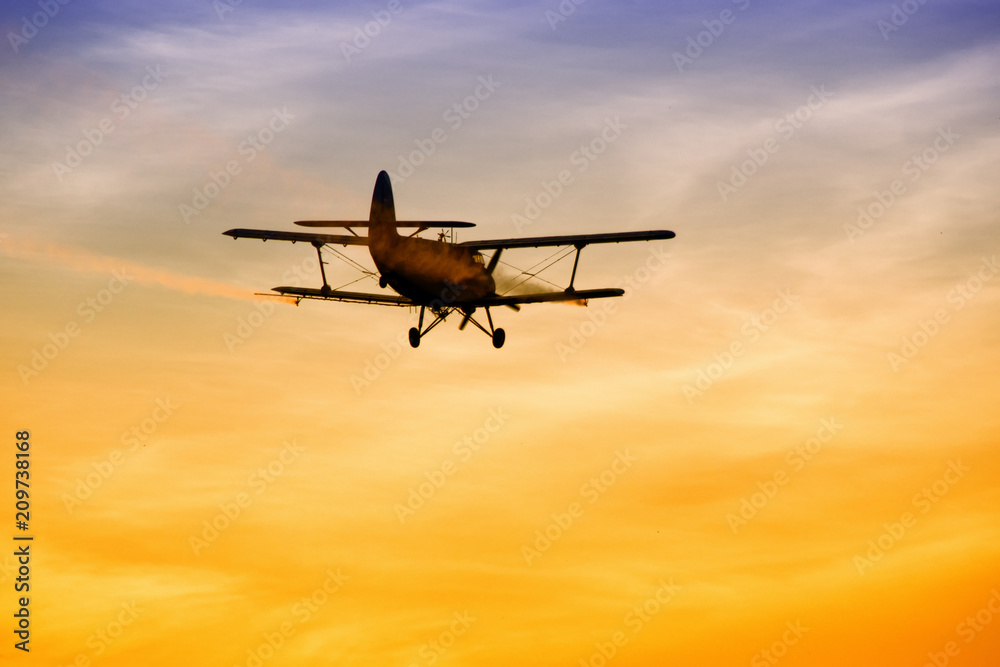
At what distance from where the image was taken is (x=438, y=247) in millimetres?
61188

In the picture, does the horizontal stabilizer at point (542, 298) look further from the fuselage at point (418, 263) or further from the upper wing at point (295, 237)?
the upper wing at point (295, 237)

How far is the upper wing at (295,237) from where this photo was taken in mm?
61503

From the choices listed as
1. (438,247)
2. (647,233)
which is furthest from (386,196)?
(647,233)

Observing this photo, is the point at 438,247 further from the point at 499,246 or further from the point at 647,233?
the point at 647,233

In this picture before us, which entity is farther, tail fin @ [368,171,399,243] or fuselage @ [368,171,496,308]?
tail fin @ [368,171,399,243]

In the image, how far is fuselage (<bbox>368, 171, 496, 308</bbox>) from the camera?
60094 millimetres

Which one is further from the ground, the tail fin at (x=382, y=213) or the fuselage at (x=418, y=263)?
the tail fin at (x=382, y=213)

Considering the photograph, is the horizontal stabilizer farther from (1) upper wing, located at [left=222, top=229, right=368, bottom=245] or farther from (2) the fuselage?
(1) upper wing, located at [left=222, top=229, right=368, bottom=245]

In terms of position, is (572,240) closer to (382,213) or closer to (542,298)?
(542,298)

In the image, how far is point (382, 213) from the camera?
61.4 m

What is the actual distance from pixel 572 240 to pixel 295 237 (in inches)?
471

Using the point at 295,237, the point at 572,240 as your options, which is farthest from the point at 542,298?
the point at 295,237

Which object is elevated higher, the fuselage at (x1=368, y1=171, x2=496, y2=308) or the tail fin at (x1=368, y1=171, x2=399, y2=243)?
the tail fin at (x1=368, y1=171, x2=399, y2=243)

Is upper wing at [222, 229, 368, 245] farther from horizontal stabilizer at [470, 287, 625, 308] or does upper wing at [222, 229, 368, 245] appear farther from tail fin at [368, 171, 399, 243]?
horizontal stabilizer at [470, 287, 625, 308]
